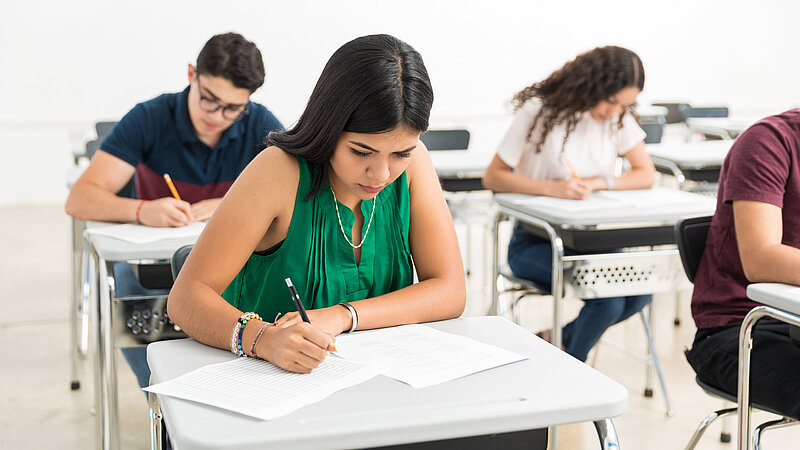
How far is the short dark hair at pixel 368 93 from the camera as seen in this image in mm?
1445

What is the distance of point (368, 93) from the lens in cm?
145

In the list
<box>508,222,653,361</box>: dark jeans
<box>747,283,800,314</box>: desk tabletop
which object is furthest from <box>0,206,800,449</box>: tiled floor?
<box>747,283,800,314</box>: desk tabletop

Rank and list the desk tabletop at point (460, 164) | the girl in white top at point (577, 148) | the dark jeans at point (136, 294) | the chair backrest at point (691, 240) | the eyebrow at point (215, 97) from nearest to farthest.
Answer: the chair backrest at point (691, 240) < the dark jeans at point (136, 294) < the eyebrow at point (215, 97) < the girl in white top at point (577, 148) < the desk tabletop at point (460, 164)

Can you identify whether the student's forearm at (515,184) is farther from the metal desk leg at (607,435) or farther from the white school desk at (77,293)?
the metal desk leg at (607,435)

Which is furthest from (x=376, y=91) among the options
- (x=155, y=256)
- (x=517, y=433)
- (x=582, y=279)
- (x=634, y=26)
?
(x=634, y=26)

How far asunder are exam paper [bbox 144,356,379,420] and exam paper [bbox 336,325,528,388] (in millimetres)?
44

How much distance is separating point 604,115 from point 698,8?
18.8 ft

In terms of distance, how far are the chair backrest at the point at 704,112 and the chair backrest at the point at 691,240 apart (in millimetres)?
4177

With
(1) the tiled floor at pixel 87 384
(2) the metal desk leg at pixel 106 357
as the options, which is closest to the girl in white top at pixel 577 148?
(1) the tiled floor at pixel 87 384

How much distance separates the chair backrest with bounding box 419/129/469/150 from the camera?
4316 mm

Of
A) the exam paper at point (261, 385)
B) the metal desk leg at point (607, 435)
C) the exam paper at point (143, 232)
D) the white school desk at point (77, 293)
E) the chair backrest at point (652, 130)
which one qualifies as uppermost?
the chair backrest at point (652, 130)

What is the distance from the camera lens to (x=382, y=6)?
734 cm

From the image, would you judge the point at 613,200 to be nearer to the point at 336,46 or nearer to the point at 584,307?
the point at 584,307

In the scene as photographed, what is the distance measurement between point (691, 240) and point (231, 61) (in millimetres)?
1309
